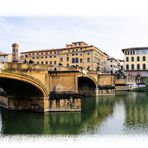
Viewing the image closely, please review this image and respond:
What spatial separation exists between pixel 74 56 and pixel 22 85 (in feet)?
158

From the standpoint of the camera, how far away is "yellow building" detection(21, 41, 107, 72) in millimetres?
75625

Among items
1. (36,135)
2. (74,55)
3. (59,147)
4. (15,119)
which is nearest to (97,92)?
(74,55)

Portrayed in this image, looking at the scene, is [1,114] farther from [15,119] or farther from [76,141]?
[76,141]

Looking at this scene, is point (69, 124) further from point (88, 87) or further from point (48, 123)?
point (88, 87)

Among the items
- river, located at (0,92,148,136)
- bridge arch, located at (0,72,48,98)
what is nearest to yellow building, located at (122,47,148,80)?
river, located at (0,92,148,136)

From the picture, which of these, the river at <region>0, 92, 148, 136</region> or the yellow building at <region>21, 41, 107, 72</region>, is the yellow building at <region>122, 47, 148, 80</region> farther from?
the river at <region>0, 92, 148, 136</region>

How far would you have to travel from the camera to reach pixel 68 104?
1219 inches

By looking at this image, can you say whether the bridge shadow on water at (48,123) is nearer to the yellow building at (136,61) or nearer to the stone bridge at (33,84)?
the stone bridge at (33,84)

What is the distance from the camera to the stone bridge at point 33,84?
27.2 meters

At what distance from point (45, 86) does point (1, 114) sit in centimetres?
565

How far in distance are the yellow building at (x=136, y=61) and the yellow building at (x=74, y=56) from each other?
764cm

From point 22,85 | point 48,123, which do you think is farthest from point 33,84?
point 48,123

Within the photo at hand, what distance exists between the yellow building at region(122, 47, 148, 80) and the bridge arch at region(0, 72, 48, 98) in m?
51.5

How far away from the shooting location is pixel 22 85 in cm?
3041
